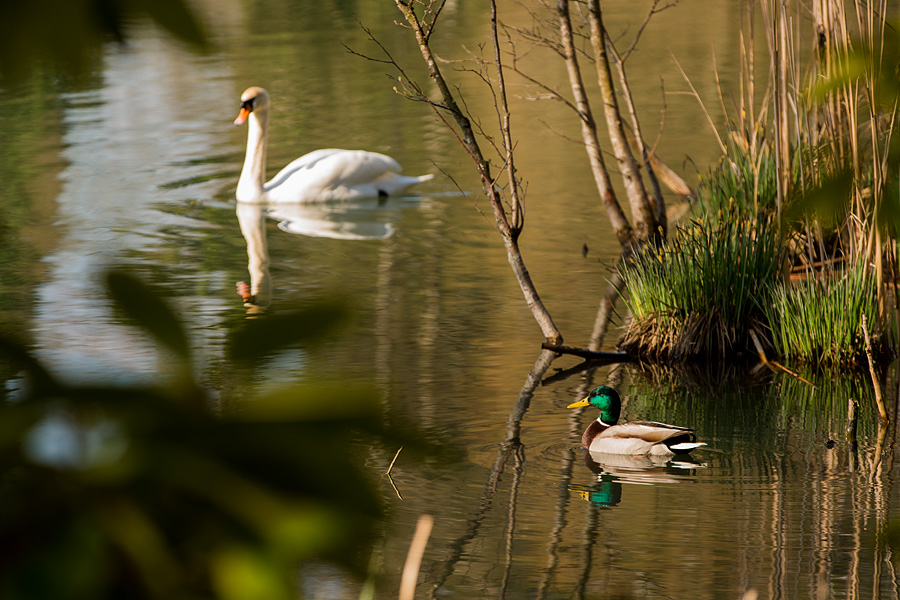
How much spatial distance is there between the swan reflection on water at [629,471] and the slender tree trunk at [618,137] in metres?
3.33

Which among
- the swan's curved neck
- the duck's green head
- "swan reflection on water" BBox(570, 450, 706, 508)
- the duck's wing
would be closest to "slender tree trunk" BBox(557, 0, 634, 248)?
the duck's green head

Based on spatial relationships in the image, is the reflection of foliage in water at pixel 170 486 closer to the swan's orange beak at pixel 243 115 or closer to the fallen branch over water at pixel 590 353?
the fallen branch over water at pixel 590 353

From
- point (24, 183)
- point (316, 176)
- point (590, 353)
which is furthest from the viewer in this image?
point (24, 183)

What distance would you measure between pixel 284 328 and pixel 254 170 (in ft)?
36.6

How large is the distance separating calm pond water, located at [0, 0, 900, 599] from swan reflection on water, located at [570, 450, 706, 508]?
0.03 metres

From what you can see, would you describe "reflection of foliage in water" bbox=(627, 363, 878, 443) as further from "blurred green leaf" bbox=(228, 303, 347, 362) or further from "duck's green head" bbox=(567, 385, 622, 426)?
"blurred green leaf" bbox=(228, 303, 347, 362)

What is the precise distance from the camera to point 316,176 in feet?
37.5

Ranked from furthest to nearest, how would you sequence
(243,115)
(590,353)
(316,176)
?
(243,115)
(316,176)
(590,353)

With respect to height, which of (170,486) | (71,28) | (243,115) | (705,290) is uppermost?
(71,28)

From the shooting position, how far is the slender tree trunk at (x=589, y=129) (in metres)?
8.13

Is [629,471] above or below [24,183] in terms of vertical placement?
below

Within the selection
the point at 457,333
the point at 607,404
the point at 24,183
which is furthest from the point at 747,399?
the point at 24,183

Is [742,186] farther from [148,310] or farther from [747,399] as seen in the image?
Result: [148,310]

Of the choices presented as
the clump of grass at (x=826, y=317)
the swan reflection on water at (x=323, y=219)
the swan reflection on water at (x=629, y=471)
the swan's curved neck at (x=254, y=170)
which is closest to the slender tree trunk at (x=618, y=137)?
the clump of grass at (x=826, y=317)
